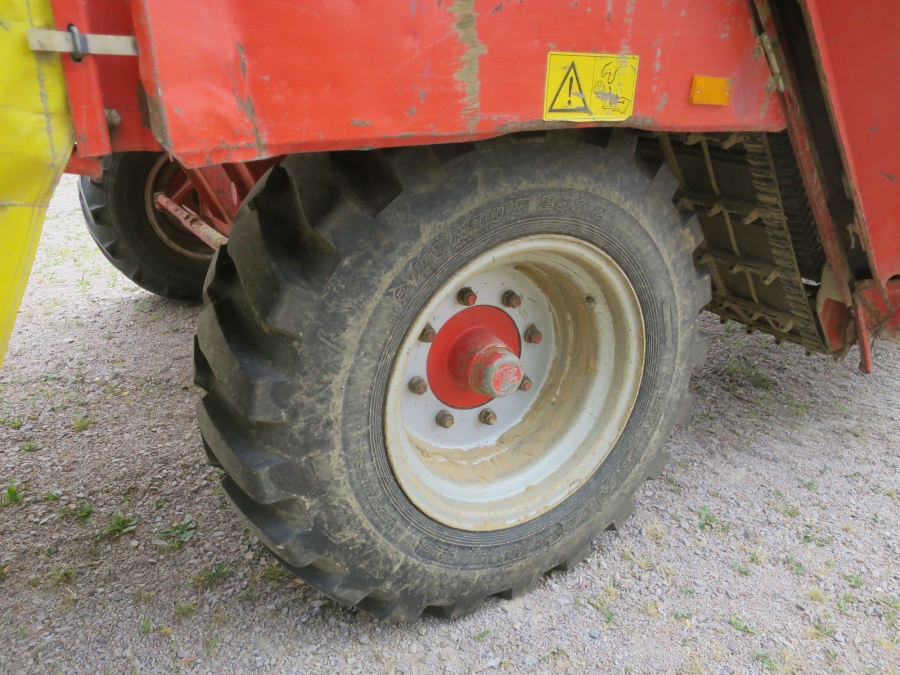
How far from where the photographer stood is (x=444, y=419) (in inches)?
79.4

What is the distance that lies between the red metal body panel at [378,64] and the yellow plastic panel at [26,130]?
131 mm

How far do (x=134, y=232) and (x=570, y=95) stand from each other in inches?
133

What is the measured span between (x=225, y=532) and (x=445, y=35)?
6.03 feet

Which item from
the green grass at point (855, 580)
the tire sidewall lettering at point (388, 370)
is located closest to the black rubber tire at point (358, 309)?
the tire sidewall lettering at point (388, 370)

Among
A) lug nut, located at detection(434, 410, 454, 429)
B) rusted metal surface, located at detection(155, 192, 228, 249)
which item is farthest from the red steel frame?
rusted metal surface, located at detection(155, 192, 228, 249)

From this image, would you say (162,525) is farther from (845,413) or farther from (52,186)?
(845,413)

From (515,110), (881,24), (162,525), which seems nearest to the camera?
(515,110)

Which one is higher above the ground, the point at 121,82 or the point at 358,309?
the point at 121,82

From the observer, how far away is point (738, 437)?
2971 millimetres

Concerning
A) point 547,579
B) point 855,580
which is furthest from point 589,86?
point 855,580

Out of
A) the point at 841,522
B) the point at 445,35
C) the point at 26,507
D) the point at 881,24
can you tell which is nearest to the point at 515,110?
the point at 445,35

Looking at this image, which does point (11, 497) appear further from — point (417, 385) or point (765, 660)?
point (765, 660)

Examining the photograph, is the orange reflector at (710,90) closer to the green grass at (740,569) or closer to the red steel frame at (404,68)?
the red steel frame at (404,68)

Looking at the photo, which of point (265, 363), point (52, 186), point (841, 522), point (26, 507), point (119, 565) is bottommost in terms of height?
point (841, 522)
